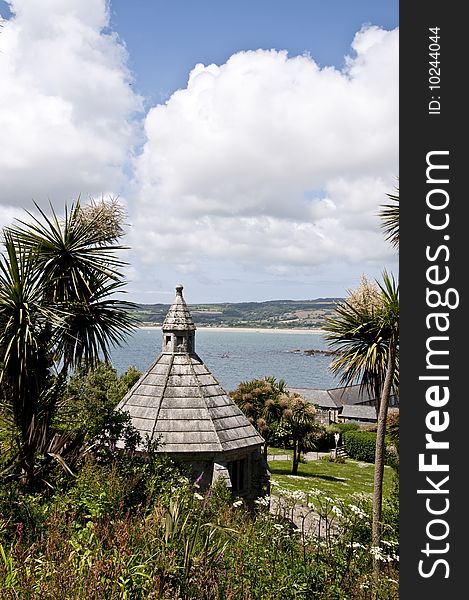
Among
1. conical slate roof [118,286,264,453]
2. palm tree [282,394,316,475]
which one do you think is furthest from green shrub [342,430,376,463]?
conical slate roof [118,286,264,453]

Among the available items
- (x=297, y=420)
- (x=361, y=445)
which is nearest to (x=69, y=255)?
(x=297, y=420)

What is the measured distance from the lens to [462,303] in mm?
4074

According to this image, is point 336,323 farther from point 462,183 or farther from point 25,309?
point 462,183

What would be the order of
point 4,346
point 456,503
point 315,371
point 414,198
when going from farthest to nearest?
point 315,371, point 4,346, point 414,198, point 456,503

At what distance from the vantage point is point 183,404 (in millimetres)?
13562

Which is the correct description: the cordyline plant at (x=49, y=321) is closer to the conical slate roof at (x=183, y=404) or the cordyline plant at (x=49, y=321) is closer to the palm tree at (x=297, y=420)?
the conical slate roof at (x=183, y=404)

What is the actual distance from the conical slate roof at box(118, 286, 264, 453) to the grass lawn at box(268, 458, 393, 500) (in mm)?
12092

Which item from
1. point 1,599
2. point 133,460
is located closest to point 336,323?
point 133,460

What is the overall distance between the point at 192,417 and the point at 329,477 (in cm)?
2210

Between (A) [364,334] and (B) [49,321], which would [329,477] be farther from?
(B) [49,321]

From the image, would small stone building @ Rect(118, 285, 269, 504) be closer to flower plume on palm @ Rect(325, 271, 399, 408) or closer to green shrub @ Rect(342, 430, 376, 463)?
flower plume on palm @ Rect(325, 271, 399, 408)

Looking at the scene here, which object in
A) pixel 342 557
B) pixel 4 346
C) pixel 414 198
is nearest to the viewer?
pixel 414 198

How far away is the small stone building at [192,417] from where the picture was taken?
1286cm

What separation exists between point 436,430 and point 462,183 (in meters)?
1.90
